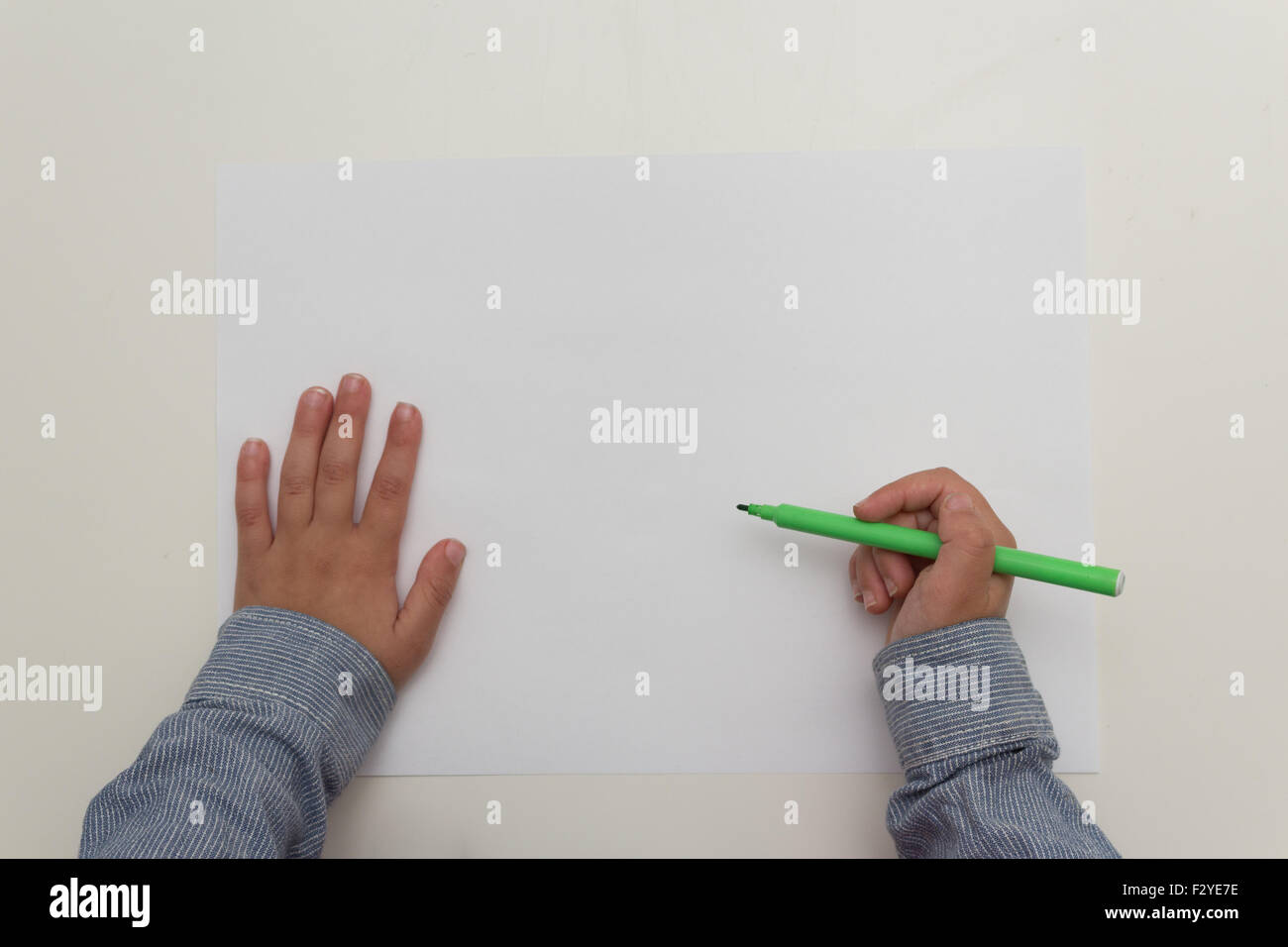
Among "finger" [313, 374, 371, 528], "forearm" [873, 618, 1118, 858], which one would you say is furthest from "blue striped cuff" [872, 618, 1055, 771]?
"finger" [313, 374, 371, 528]

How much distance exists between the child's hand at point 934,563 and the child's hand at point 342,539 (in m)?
0.36

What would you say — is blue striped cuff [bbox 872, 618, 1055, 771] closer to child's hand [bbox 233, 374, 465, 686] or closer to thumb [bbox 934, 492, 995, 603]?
thumb [bbox 934, 492, 995, 603]

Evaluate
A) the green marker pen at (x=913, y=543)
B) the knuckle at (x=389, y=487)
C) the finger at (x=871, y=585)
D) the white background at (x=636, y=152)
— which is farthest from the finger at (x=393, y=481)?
the finger at (x=871, y=585)

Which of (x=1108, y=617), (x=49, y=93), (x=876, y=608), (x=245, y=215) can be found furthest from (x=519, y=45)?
(x=1108, y=617)

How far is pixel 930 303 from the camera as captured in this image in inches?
27.2

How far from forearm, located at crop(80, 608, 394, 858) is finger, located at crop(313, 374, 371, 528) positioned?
93 mm

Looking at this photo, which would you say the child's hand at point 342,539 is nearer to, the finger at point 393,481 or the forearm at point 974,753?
the finger at point 393,481

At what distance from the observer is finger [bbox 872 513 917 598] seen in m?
0.66

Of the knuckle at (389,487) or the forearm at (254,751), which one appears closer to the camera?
the forearm at (254,751)

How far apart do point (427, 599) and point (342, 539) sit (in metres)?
0.09

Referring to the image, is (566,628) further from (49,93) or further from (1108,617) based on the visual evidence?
(49,93)

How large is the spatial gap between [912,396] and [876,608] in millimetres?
186

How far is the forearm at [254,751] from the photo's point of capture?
22.6 inches

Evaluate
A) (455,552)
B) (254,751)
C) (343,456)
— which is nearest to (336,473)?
(343,456)
